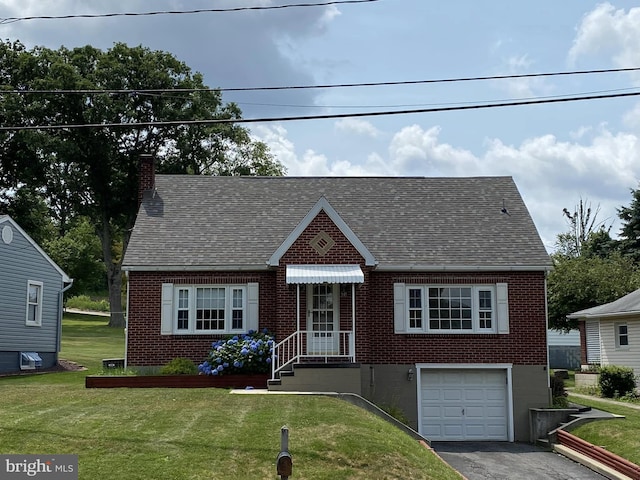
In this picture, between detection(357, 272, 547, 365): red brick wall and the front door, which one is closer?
the front door

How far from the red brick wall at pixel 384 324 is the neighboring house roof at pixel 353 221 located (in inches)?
15.7

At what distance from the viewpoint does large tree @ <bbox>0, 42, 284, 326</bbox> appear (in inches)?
1917

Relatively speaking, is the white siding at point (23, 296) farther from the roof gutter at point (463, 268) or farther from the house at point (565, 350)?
the house at point (565, 350)

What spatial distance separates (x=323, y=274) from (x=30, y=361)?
13.9 m

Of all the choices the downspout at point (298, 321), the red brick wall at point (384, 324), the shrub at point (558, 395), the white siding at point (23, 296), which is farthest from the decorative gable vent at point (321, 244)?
the white siding at point (23, 296)

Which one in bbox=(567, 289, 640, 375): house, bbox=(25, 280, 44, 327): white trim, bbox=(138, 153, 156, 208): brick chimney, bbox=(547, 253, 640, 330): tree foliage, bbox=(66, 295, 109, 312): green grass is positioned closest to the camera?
bbox=(138, 153, 156, 208): brick chimney

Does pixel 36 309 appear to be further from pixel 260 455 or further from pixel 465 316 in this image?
pixel 260 455

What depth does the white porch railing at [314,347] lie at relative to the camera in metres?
21.7

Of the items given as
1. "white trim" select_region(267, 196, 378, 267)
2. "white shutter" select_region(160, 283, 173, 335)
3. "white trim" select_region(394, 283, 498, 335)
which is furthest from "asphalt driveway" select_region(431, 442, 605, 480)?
"white shutter" select_region(160, 283, 173, 335)

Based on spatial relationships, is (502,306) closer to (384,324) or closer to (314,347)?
(384,324)

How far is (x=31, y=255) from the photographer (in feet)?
97.8

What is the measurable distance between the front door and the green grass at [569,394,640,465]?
6.98m

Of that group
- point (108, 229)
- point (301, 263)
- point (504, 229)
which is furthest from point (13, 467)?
point (108, 229)

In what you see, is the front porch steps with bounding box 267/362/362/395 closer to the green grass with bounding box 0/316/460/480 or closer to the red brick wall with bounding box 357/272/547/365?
the green grass with bounding box 0/316/460/480
